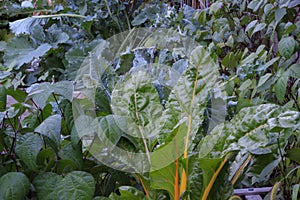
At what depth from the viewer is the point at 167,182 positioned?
829 millimetres

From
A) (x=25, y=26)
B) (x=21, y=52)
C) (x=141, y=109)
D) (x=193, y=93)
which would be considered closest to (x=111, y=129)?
(x=141, y=109)

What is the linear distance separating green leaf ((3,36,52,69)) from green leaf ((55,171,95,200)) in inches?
44.3

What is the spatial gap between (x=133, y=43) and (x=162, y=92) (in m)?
1.07

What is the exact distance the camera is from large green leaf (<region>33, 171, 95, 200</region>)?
2.65 ft

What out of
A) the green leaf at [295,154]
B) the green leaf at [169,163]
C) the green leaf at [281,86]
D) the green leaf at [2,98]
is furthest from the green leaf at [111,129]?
the green leaf at [281,86]

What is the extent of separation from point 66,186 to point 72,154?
88 mm

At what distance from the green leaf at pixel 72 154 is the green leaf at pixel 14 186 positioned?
96 mm

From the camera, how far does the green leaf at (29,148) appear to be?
812mm

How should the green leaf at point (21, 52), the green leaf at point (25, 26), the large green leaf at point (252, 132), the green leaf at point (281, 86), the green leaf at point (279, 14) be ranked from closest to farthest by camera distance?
the large green leaf at point (252, 132) → the green leaf at point (281, 86) → the green leaf at point (279, 14) → the green leaf at point (21, 52) → the green leaf at point (25, 26)

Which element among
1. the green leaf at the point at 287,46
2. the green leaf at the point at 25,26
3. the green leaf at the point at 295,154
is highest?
the green leaf at the point at 25,26

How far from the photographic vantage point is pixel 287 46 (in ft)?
4.27

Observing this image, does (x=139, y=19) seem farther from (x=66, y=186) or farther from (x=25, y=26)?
(x=66, y=186)

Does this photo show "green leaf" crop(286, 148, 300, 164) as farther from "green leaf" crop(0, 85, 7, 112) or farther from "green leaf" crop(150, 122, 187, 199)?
"green leaf" crop(0, 85, 7, 112)

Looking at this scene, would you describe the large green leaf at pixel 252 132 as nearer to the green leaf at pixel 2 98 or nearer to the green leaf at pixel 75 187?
the green leaf at pixel 75 187
